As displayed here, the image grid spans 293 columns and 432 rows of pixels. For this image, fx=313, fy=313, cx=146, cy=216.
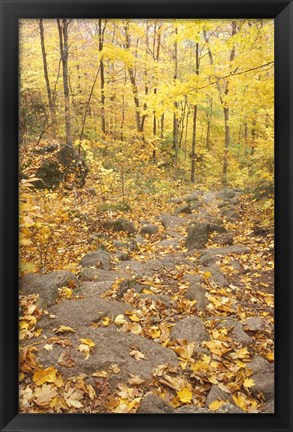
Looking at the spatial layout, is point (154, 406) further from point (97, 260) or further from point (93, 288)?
point (97, 260)

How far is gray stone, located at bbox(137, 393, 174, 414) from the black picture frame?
1.1 inches

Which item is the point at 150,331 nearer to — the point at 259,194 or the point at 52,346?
the point at 52,346

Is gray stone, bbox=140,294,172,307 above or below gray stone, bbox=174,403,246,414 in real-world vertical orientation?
above

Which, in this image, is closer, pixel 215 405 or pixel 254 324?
pixel 215 405

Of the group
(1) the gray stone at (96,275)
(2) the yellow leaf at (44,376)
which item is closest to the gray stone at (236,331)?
(1) the gray stone at (96,275)

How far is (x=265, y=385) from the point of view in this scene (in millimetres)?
1986

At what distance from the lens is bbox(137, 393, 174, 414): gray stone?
187 centimetres

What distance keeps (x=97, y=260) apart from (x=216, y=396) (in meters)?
1.67

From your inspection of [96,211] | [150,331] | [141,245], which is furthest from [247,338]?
[96,211]

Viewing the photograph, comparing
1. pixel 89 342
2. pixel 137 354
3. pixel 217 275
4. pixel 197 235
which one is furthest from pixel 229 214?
pixel 89 342

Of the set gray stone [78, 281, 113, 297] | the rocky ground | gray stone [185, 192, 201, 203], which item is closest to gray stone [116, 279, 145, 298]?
the rocky ground

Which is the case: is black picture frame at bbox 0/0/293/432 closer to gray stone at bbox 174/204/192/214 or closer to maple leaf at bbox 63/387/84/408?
maple leaf at bbox 63/387/84/408

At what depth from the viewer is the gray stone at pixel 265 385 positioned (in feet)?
6.43
